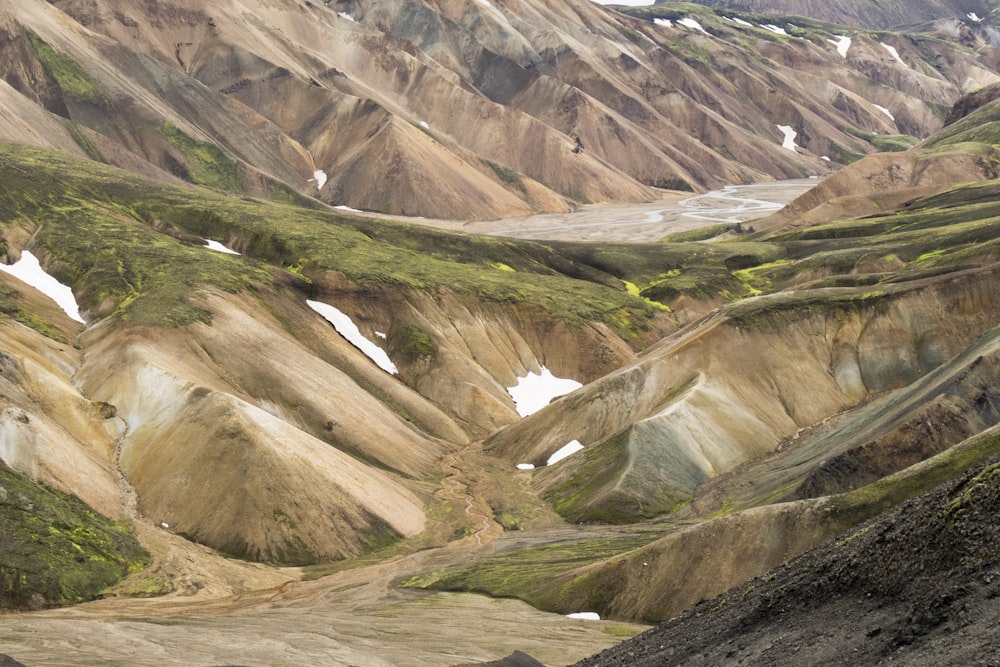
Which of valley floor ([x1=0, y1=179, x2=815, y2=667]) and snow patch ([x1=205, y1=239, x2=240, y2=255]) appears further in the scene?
snow patch ([x1=205, y1=239, x2=240, y2=255])

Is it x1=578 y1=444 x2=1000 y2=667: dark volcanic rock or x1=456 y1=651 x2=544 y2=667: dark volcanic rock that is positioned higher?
x1=578 y1=444 x2=1000 y2=667: dark volcanic rock

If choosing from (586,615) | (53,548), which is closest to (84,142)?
(53,548)

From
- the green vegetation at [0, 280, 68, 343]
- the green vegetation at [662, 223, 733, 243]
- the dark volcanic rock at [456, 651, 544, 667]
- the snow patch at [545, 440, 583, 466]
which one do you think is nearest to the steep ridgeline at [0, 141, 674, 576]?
the green vegetation at [0, 280, 68, 343]

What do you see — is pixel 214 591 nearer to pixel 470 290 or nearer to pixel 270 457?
pixel 270 457

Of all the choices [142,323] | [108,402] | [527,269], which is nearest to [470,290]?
[527,269]

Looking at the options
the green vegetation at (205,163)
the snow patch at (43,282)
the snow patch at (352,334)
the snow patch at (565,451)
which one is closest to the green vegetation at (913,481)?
the snow patch at (565,451)

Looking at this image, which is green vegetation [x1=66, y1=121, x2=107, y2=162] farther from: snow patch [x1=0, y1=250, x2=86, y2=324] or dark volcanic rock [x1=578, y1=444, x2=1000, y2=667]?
dark volcanic rock [x1=578, y1=444, x2=1000, y2=667]
